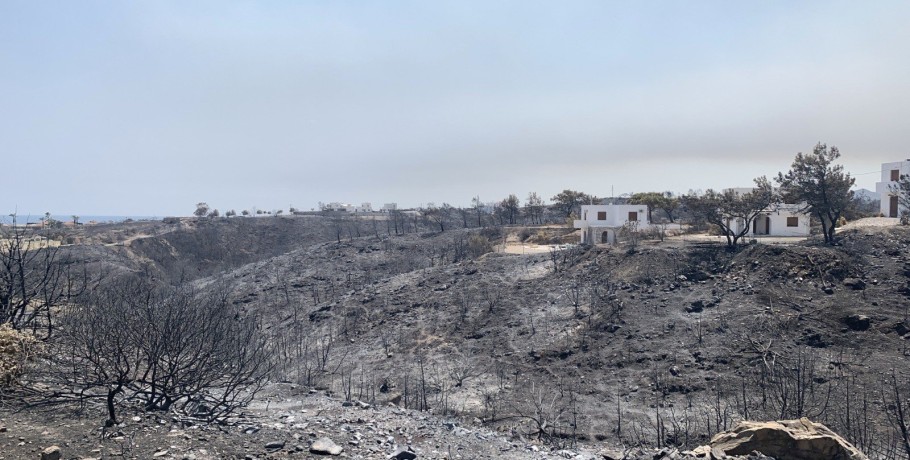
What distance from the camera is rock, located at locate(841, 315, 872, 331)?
944 inches

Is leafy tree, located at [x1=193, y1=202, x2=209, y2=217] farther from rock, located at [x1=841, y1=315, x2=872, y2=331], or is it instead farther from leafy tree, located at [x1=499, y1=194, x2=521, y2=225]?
rock, located at [x1=841, y1=315, x2=872, y2=331]

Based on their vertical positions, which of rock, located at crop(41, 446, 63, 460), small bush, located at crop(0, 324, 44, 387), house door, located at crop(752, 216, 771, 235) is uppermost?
house door, located at crop(752, 216, 771, 235)

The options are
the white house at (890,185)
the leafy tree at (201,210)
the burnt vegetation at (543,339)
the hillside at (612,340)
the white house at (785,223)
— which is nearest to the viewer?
the burnt vegetation at (543,339)

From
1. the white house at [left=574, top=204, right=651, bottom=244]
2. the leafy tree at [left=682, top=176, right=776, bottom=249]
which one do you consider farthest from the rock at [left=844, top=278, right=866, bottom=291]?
the white house at [left=574, top=204, right=651, bottom=244]

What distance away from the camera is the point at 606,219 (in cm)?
4772

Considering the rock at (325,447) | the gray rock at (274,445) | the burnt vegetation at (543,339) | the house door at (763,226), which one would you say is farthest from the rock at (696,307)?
the gray rock at (274,445)

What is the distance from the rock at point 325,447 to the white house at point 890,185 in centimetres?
4253

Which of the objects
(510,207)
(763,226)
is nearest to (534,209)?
(510,207)

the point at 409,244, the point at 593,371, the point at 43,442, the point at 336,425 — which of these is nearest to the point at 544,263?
the point at 593,371

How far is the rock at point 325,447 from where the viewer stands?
33.5 ft

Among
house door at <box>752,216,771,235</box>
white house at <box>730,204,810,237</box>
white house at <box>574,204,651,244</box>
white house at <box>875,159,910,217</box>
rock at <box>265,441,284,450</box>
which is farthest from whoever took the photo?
white house at <box>574,204,651,244</box>

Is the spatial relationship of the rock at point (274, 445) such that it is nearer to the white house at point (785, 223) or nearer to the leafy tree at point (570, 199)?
the white house at point (785, 223)

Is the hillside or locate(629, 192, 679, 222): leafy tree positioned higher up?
locate(629, 192, 679, 222): leafy tree

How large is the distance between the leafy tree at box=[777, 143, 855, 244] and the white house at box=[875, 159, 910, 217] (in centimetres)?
750
